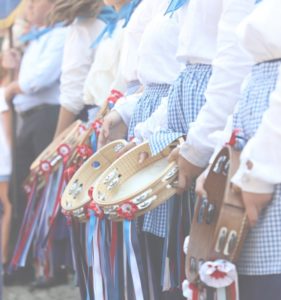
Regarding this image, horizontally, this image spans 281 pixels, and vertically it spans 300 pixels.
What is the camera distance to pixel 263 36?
2.00 m

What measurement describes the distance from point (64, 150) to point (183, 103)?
154 cm

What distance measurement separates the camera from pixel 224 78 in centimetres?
224

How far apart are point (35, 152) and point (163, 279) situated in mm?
2435

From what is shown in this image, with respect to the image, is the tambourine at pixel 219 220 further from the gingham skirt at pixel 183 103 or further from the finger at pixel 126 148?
the finger at pixel 126 148

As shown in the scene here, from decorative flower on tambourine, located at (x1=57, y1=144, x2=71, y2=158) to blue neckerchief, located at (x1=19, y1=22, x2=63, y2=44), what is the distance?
1.07m

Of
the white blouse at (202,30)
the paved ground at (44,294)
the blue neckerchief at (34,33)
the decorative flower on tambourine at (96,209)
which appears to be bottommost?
the paved ground at (44,294)

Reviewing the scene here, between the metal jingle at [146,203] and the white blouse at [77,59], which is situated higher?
the metal jingle at [146,203]

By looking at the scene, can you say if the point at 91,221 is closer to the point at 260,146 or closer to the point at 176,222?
the point at 176,222

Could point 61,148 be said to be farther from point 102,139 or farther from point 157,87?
point 157,87

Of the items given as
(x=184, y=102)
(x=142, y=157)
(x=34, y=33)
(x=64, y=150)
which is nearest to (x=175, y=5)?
(x=184, y=102)

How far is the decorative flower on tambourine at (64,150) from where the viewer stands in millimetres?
3961

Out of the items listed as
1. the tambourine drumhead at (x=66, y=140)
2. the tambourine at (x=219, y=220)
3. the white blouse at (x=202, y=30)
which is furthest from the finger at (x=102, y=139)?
the tambourine at (x=219, y=220)

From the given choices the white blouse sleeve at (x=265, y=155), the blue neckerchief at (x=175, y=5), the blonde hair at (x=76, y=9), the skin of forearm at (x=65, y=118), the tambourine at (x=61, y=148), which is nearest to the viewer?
the white blouse sleeve at (x=265, y=155)

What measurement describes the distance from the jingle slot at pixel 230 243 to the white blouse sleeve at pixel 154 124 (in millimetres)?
723
